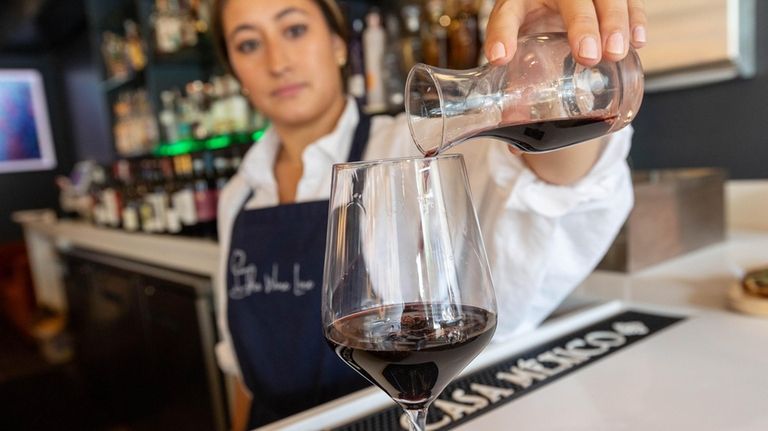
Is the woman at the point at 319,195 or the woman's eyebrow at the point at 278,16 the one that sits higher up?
the woman's eyebrow at the point at 278,16

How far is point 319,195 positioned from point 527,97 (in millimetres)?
683

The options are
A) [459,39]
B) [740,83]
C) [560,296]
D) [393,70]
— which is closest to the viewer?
[560,296]

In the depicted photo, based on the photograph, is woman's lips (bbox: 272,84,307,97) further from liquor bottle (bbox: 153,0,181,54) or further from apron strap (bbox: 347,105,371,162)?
liquor bottle (bbox: 153,0,181,54)

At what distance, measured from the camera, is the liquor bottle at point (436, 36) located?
5.35ft

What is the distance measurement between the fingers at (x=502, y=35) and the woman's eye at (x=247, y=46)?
2.59 feet

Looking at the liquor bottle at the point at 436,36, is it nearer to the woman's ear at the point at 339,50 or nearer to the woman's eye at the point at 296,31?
the woman's ear at the point at 339,50

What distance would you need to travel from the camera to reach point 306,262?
1026 mm

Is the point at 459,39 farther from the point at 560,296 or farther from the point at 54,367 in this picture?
the point at 54,367

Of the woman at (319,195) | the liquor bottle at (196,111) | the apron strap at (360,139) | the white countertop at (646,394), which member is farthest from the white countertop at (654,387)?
the liquor bottle at (196,111)

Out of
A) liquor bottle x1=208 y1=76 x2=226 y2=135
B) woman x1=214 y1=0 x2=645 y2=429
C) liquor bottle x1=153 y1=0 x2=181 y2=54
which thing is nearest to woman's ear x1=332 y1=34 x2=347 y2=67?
woman x1=214 y1=0 x2=645 y2=429

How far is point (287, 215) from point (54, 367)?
3.22 m

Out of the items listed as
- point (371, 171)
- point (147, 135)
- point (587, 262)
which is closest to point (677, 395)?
point (587, 262)

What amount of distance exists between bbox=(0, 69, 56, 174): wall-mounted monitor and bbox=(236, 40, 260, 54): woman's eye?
500 cm

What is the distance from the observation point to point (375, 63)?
69.1 inches
